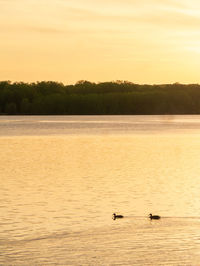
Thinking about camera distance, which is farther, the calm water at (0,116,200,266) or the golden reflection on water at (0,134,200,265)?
the golden reflection on water at (0,134,200,265)

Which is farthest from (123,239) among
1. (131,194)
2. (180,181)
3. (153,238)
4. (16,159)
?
(16,159)

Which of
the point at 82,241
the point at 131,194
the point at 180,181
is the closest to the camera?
the point at 82,241

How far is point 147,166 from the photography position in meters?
47.2

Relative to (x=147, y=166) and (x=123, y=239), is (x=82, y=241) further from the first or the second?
(x=147, y=166)

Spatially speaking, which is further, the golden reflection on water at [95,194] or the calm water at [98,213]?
the golden reflection on water at [95,194]

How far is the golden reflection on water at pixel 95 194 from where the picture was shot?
77.8ft

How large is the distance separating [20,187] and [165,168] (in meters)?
14.7

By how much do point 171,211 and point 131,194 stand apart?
16.2ft

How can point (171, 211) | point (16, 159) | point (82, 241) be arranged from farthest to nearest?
point (16, 159), point (171, 211), point (82, 241)

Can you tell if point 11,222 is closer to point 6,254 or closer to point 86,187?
point 6,254

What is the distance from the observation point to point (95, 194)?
3145cm

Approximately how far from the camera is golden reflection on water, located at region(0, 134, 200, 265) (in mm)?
23703

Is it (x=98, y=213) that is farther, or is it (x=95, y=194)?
(x=95, y=194)

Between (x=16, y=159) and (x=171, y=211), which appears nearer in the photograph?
(x=171, y=211)
